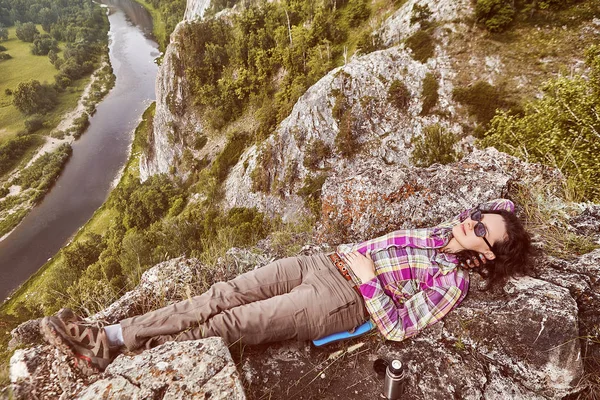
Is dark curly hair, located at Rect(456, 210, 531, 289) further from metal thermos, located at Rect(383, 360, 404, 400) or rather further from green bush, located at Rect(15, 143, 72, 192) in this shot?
green bush, located at Rect(15, 143, 72, 192)

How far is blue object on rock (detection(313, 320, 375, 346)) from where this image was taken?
3.58 m

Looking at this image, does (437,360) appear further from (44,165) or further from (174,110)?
(44,165)

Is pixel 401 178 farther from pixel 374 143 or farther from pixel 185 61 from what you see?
pixel 185 61

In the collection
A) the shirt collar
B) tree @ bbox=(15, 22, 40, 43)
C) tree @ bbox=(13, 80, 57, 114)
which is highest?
tree @ bbox=(15, 22, 40, 43)

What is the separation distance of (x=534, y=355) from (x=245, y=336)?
293cm

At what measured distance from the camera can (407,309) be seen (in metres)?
3.67

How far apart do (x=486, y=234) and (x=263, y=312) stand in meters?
2.66

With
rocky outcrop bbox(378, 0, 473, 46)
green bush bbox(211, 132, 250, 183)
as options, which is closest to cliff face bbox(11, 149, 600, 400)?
rocky outcrop bbox(378, 0, 473, 46)

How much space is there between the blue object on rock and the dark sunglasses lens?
160 cm

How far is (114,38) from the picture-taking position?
92188mm

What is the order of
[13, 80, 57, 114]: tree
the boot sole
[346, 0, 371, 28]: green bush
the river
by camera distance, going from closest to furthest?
the boot sole < [346, 0, 371, 28]: green bush < the river < [13, 80, 57, 114]: tree


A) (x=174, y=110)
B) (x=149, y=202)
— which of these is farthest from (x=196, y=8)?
(x=149, y=202)

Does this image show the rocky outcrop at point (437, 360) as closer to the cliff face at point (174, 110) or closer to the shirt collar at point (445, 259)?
the shirt collar at point (445, 259)

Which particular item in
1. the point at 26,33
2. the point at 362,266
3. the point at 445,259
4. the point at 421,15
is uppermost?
the point at 26,33
